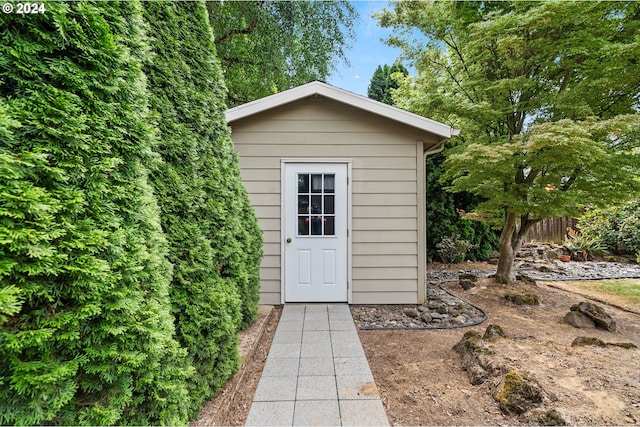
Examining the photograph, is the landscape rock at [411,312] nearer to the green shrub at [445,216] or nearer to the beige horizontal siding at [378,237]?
the beige horizontal siding at [378,237]

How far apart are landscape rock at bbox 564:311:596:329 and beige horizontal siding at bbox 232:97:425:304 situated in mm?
1817

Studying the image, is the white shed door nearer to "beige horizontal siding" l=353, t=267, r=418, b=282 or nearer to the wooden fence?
"beige horizontal siding" l=353, t=267, r=418, b=282

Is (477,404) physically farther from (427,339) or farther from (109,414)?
(109,414)

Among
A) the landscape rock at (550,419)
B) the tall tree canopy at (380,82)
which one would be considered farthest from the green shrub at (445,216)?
the tall tree canopy at (380,82)

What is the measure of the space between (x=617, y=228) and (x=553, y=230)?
1.43 metres

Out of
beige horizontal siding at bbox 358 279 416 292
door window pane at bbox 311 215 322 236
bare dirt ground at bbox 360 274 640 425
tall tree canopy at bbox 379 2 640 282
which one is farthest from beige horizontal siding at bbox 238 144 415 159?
bare dirt ground at bbox 360 274 640 425

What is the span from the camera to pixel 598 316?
10.9 ft

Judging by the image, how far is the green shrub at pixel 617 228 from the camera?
732 cm

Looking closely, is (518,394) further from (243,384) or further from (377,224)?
(377,224)

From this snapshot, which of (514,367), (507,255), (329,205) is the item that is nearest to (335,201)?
(329,205)

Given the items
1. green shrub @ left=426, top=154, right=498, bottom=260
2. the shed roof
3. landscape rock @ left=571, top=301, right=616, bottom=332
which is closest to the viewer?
landscape rock @ left=571, top=301, right=616, bottom=332

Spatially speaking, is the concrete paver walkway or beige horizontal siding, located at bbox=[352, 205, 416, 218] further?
beige horizontal siding, located at bbox=[352, 205, 416, 218]

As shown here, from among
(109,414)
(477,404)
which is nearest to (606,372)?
(477,404)

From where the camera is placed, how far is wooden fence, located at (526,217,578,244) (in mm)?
8664
